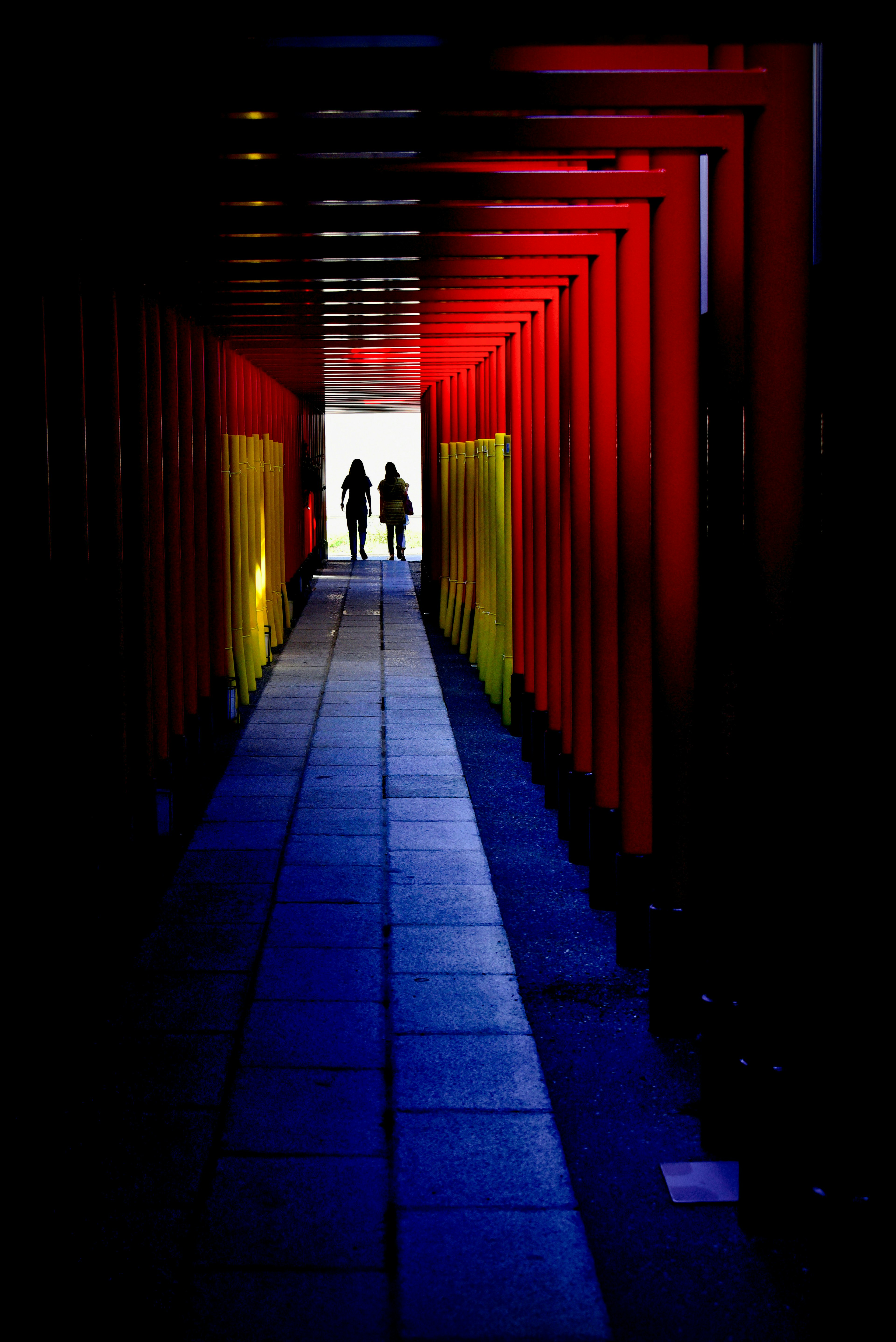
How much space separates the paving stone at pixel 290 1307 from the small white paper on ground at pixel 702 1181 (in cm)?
84

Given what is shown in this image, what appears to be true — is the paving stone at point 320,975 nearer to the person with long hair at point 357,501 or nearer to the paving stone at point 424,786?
the paving stone at point 424,786

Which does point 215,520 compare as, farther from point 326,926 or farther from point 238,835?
point 326,926

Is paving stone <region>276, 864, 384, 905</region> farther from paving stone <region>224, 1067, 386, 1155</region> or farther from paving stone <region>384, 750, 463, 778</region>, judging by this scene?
paving stone <region>384, 750, 463, 778</region>

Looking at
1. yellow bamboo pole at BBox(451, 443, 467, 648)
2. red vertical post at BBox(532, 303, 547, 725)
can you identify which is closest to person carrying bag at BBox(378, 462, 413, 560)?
yellow bamboo pole at BBox(451, 443, 467, 648)

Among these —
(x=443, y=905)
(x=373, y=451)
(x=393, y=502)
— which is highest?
(x=373, y=451)

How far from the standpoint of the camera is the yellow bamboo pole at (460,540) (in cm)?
1228

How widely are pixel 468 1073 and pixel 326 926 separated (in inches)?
55.3

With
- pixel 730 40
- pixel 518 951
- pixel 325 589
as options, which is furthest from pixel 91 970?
pixel 325 589

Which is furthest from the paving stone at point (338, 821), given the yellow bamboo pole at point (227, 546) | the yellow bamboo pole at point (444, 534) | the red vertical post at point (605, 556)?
the yellow bamboo pole at point (444, 534)

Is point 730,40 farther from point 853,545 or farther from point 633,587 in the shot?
point 633,587

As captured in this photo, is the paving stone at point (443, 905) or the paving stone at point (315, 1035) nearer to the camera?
the paving stone at point (315, 1035)

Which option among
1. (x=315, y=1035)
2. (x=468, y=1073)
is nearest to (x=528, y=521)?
(x=315, y=1035)

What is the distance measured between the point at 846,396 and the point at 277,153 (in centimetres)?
164

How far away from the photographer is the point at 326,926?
5070mm
